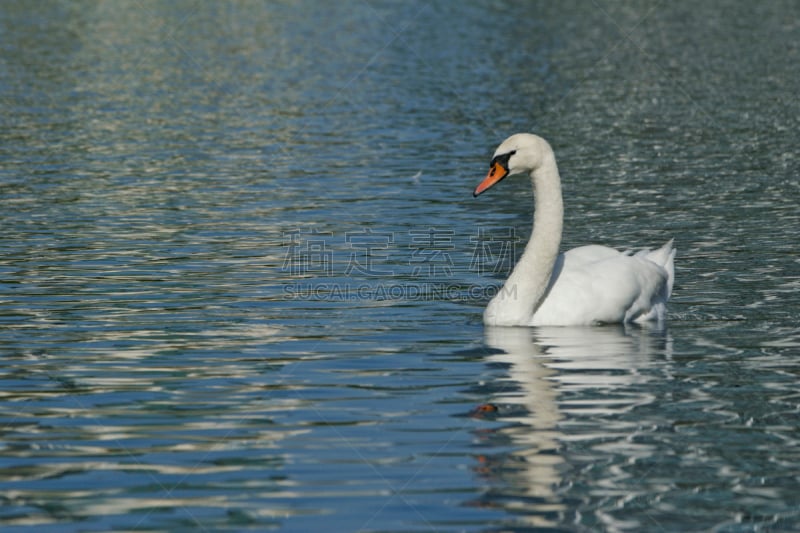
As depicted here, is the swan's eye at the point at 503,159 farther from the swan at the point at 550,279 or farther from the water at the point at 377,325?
the water at the point at 377,325

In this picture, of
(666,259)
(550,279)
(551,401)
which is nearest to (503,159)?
(550,279)

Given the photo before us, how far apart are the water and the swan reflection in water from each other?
0.04 meters

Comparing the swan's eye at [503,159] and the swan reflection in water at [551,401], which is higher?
the swan's eye at [503,159]

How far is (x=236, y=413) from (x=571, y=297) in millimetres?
4575

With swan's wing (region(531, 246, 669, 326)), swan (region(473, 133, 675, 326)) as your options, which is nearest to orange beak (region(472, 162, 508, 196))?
swan (region(473, 133, 675, 326))

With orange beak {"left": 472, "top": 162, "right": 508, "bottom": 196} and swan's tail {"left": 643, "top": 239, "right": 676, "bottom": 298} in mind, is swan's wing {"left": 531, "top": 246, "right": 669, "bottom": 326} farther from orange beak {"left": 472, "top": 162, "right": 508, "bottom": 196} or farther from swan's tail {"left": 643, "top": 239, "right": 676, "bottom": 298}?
orange beak {"left": 472, "top": 162, "right": 508, "bottom": 196}

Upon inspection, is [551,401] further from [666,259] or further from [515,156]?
[666,259]

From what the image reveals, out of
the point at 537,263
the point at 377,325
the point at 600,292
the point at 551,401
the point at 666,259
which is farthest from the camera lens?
the point at 666,259

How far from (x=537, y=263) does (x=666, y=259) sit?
2.15 meters

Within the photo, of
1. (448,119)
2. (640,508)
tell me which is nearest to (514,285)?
(640,508)

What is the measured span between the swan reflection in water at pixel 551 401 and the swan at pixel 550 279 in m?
0.17

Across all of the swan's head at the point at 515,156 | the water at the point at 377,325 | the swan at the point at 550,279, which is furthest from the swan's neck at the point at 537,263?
the water at the point at 377,325

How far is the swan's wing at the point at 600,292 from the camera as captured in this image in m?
14.8

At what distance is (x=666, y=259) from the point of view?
16.1 meters
